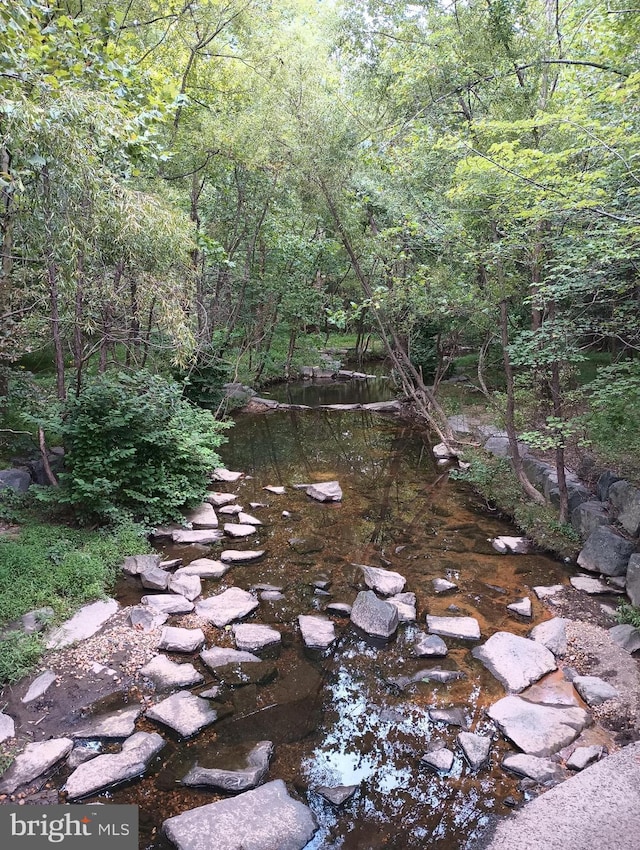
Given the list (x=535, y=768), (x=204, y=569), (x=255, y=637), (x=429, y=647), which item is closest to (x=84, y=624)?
(x=204, y=569)

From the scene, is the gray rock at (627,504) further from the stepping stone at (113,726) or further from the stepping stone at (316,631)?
the stepping stone at (113,726)

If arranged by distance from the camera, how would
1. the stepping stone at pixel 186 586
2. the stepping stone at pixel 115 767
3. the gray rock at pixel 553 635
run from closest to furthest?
the stepping stone at pixel 115 767 < the gray rock at pixel 553 635 < the stepping stone at pixel 186 586

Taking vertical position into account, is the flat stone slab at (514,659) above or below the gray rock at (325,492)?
below

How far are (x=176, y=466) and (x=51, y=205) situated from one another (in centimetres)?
378

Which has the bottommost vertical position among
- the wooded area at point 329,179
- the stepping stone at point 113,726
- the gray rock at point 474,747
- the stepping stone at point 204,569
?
the gray rock at point 474,747

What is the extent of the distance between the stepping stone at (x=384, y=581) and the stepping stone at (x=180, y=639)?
73.0 inches

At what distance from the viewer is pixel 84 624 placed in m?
4.56

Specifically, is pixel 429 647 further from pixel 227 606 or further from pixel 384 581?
pixel 227 606

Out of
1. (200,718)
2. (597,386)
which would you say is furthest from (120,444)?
(597,386)

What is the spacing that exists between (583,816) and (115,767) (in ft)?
8.96

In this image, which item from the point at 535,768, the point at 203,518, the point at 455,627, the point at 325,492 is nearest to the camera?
the point at 535,768

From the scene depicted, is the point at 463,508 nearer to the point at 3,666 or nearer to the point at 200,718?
the point at 200,718

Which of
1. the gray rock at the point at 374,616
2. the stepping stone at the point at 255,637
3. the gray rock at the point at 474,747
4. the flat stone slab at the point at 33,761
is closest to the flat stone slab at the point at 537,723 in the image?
the gray rock at the point at 474,747

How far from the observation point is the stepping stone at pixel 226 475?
8.85 meters
